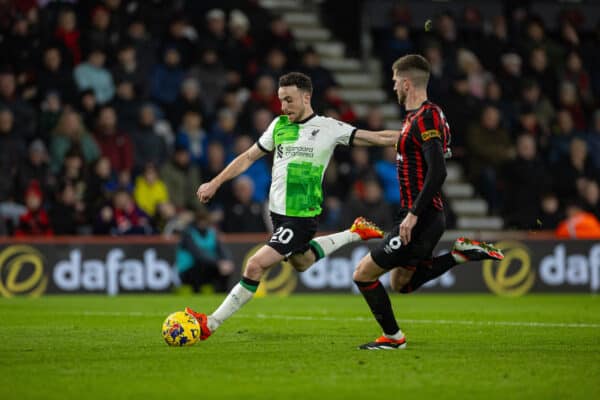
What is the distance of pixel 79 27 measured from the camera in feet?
66.8

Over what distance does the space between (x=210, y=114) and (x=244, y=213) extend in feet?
7.51

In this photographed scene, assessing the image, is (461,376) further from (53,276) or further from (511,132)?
(511,132)

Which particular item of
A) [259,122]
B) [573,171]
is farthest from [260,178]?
[573,171]

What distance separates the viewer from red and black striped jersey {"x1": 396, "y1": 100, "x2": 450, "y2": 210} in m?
8.92

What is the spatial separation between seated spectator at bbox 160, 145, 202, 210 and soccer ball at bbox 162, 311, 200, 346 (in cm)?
1021

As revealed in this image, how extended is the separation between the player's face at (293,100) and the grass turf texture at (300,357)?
78.6 inches

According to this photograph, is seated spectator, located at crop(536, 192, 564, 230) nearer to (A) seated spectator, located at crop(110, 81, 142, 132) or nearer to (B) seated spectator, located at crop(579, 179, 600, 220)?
(B) seated spectator, located at crop(579, 179, 600, 220)

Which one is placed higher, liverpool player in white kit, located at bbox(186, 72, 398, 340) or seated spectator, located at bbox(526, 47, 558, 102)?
seated spectator, located at bbox(526, 47, 558, 102)

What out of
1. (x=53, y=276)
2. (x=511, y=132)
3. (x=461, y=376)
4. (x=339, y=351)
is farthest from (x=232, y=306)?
(x=511, y=132)

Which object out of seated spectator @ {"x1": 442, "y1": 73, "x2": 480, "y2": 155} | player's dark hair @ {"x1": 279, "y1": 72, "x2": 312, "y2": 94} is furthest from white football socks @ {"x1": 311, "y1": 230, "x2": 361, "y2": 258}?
seated spectator @ {"x1": 442, "y1": 73, "x2": 480, "y2": 155}

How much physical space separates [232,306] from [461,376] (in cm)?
273

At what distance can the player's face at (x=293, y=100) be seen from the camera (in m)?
10.0

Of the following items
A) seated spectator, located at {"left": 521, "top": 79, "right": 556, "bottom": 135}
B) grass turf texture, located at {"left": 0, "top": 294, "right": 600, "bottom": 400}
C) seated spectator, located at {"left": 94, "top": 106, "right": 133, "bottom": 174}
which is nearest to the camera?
grass turf texture, located at {"left": 0, "top": 294, "right": 600, "bottom": 400}

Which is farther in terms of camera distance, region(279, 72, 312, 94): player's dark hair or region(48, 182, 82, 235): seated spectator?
region(48, 182, 82, 235): seated spectator
